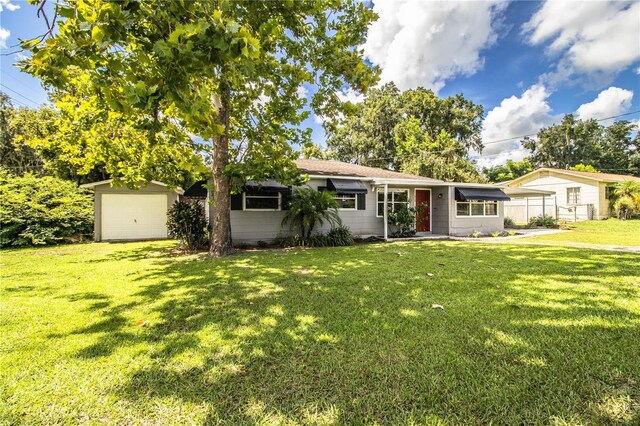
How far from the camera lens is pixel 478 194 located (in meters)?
13.9

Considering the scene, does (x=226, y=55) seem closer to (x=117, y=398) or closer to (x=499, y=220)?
(x=117, y=398)

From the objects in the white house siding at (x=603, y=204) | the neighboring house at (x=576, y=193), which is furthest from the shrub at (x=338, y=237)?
the white house siding at (x=603, y=204)

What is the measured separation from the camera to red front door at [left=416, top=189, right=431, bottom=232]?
14433mm

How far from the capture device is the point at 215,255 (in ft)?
27.2

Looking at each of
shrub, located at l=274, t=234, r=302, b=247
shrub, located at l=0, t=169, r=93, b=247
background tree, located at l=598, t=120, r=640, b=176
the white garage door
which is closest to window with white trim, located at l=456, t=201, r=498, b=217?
shrub, located at l=274, t=234, r=302, b=247

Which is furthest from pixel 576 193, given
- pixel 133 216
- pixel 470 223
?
pixel 133 216

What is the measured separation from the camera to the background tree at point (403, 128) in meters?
29.9

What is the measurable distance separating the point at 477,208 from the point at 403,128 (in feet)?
59.1

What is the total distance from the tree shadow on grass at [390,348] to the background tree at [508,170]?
3799 centimetres

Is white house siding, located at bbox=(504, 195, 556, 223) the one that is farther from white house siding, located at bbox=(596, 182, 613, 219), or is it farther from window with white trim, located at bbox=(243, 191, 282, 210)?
window with white trim, located at bbox=(243, 191, 282, 210)

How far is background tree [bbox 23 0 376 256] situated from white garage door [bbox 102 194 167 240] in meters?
5.90

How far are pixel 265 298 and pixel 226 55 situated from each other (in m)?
3.19

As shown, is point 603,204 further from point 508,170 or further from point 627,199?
point 508,170

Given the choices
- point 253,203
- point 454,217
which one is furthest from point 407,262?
point 454,217
